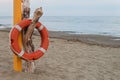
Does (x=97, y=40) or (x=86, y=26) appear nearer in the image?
(x=97, y=40)

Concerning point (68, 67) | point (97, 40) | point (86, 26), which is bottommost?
point (86, 26)

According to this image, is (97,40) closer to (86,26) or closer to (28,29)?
(28,29)

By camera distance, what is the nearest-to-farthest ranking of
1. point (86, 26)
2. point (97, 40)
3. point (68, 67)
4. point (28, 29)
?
1. point (28, 29)
2. point (68, 67)
3. point (97, 40)
4. point (86, 26)

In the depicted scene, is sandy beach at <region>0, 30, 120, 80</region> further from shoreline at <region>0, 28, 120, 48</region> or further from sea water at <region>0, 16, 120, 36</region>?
sea water at <region>0, 16, 120, 36</region>

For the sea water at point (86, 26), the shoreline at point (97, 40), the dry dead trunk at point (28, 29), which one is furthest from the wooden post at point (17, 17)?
the sea water at point (86, 26)

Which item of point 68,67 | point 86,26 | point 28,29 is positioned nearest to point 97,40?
point 68,67

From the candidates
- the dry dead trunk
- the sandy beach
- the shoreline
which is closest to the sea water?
the shoreline

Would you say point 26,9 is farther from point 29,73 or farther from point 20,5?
point 29,73

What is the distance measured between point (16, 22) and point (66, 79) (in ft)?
4.52

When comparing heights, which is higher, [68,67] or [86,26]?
[68,67]

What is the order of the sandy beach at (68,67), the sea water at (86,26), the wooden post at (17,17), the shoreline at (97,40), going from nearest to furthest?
1. the wooden post at (17,17)
2. the sandy beach at (68,67)
3. the shoreline at (97,40)
4. the sea water at (86,26)

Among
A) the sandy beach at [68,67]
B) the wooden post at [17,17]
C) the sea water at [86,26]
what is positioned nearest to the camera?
the wooden post at [17,17]

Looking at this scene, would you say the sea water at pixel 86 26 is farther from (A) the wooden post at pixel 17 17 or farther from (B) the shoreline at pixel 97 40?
(A) the wooden post at pixel 17 17

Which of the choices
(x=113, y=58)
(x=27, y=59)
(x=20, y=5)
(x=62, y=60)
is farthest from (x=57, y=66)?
(x=113, y=58)
